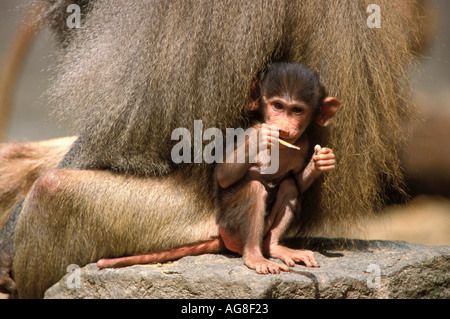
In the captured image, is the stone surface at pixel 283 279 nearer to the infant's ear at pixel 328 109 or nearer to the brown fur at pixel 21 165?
the infant's ear at pixel 328 109

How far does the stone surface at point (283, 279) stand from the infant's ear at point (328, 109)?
529 mm

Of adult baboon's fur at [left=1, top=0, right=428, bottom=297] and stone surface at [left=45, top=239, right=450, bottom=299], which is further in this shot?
adult baboon's fur at [left=1, top=0, right=428, bottom=297]

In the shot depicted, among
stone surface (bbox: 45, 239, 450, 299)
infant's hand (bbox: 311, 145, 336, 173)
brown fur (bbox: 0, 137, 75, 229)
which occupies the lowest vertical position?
stone surface (bbox: 45, 239, 450, 299)

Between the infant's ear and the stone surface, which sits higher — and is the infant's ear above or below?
above

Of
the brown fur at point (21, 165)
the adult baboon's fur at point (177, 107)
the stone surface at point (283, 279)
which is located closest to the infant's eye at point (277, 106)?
the adult baboon's fur at point (177, 107)

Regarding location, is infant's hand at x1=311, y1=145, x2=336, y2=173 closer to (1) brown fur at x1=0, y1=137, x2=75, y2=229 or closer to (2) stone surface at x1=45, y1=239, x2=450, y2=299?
(2) stone surface at x1=45, y1=239, x2=450, y2=299

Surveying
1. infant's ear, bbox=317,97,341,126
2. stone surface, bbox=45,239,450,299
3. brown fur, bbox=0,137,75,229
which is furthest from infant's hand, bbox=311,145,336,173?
brown fur, bbox=0,137,75,229

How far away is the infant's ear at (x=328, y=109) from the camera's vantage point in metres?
2.10

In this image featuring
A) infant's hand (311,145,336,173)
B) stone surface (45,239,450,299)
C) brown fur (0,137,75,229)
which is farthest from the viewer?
brown fur (0,137,75,229)

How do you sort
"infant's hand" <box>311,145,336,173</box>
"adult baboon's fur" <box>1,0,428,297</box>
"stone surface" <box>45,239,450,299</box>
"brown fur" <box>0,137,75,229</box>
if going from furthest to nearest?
"brown fur" <box>0,137,75,229</box>, "adult baboon's fur" <box>1,0,428,297</box>, "infant's hand" <box>311,145,336,173</box>, "stone surface" <box>45,239,450,299</box>

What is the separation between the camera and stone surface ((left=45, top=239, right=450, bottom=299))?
6.23 ft

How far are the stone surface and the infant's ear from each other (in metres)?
0.53

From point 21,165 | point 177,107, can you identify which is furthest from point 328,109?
point 21,165

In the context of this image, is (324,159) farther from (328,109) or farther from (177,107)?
(177,107)
